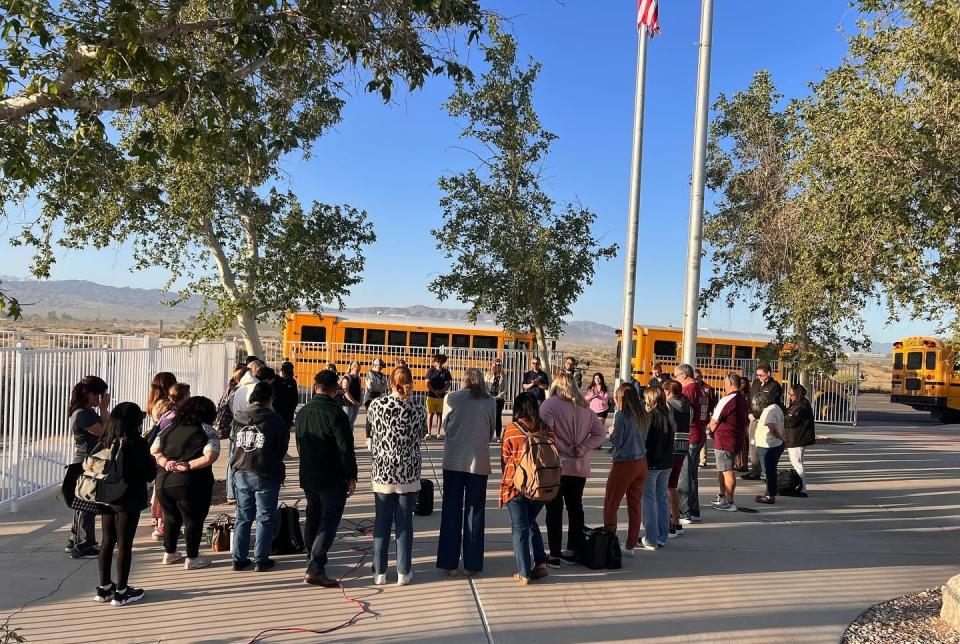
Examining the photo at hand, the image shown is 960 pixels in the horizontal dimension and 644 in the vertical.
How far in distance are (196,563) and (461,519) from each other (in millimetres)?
2270

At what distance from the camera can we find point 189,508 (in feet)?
20.7

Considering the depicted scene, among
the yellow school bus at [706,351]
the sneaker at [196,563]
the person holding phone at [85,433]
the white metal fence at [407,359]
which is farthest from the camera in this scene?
the yellow school bus at [706,351]

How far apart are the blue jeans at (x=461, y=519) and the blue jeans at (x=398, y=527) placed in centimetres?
36

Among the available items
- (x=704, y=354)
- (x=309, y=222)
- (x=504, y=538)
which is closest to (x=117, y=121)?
(x=309, y=222)

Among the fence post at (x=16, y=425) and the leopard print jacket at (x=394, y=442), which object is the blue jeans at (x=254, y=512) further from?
the fence post at (x=16, y=425)

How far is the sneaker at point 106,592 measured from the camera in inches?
223

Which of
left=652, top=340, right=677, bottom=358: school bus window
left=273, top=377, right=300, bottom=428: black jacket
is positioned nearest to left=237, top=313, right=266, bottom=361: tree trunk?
left=273, top=377, right=300, bottom=428: black jacket

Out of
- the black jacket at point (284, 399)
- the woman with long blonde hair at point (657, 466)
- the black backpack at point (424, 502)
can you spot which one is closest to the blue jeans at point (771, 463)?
the woman with long blonde hair at point (657, 466)

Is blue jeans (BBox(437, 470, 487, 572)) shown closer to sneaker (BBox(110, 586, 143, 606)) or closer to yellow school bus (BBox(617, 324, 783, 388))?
sneaker (BBox(110, 586, 143, 606))

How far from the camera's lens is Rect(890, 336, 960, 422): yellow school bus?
26.4 m

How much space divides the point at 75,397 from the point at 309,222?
23.7ft

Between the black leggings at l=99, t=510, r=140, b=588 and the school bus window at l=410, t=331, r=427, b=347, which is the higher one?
the school bus window at l=410, t=331, r=427, b=347

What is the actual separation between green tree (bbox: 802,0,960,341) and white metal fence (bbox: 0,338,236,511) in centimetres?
929

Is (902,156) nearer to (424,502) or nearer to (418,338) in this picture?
(424,502)
